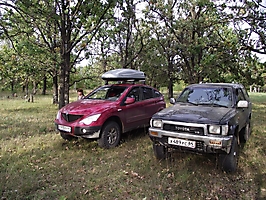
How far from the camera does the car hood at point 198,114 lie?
4.05 meters

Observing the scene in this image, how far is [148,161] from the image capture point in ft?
16.2

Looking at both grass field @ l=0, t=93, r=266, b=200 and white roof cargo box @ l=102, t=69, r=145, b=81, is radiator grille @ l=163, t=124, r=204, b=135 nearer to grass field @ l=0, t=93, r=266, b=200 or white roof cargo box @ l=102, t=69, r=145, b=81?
grass field @ l=0, t=93, r=266, b=200

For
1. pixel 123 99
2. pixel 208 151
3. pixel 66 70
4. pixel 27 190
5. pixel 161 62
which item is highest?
pixel 161 62

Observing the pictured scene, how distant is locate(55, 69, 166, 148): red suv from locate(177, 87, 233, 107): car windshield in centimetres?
159

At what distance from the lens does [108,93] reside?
22.1 ft

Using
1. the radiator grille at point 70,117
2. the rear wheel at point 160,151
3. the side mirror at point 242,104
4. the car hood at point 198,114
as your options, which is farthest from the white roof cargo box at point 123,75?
the side mirror at point 242,104

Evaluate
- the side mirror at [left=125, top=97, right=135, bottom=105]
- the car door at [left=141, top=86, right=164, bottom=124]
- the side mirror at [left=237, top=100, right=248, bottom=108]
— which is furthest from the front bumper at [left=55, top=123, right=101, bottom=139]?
the side mirror at [left=237, top=100, right=248, bottom=108]

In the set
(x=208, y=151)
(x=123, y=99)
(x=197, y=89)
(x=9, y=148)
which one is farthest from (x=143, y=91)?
(x=9, y=148)

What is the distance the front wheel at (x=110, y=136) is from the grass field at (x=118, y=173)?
179mm

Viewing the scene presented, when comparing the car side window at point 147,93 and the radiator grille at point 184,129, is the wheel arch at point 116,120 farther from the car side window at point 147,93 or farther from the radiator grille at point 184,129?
the radiator grille at point 184,129

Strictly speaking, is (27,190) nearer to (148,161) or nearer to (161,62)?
(148,161)

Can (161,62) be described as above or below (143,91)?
above

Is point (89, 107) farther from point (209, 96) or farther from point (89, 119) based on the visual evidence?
point (209, 96)

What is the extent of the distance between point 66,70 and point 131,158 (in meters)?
5.66
